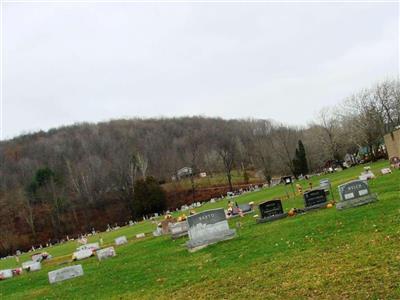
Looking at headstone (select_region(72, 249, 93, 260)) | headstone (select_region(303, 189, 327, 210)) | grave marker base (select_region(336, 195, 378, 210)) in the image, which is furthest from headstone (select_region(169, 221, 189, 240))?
grave marker base (select_region(336, 195, 378, 210))

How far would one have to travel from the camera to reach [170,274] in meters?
13.9

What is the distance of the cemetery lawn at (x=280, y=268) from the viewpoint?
8.20 metres

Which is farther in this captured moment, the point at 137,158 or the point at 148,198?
the point at 137,158

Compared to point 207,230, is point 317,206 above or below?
below

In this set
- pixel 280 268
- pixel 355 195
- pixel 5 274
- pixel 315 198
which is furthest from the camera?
pixel 5 274

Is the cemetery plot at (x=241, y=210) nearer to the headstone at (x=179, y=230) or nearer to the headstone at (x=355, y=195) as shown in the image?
the headstone at (x=179, y=230)

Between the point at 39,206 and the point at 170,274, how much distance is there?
92680 millimetres

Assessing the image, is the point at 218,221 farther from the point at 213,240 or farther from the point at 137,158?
the point at 137,158

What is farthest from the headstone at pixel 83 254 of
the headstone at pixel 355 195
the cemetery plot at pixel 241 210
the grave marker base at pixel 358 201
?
the grave marker base at pixel 358 201

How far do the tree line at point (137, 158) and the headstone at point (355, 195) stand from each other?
46.4m

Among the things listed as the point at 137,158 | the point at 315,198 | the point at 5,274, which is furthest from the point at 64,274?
the point at 137,158

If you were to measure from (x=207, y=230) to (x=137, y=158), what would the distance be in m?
82.5

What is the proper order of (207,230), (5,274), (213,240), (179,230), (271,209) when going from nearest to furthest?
(213,240), (207,230), (271,209), (179,230), (5,274)

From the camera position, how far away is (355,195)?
17.9 metres
